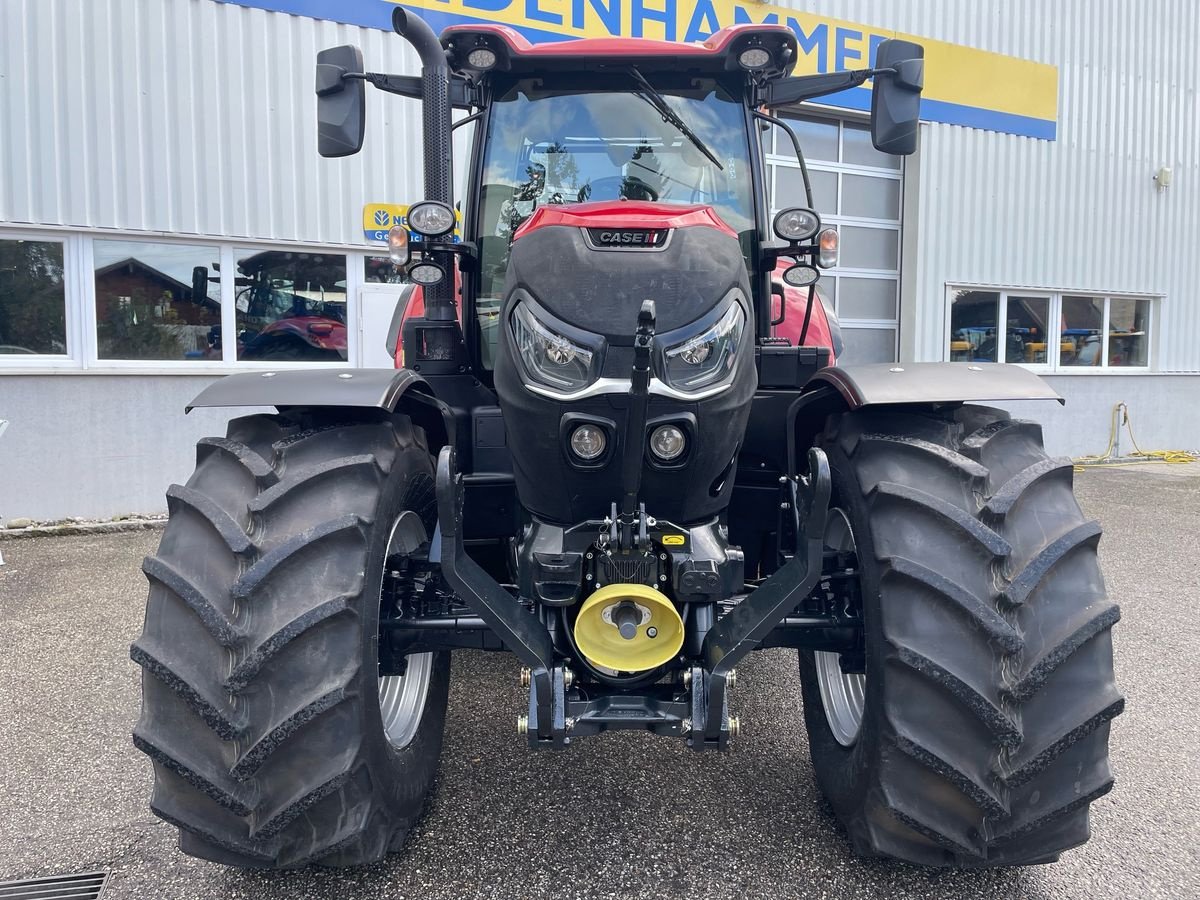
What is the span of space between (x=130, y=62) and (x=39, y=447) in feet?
10.5

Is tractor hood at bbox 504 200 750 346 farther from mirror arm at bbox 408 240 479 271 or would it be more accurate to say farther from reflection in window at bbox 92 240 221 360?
reflection in window at bbox 92 240 221 360

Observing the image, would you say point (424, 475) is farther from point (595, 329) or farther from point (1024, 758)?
Result: point (1024, 758)

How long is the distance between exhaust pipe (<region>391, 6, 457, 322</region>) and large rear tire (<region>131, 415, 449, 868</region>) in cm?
106

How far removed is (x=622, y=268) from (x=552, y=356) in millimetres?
268

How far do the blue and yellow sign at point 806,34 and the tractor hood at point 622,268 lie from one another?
264 inches

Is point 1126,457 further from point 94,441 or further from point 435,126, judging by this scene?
point 94,441

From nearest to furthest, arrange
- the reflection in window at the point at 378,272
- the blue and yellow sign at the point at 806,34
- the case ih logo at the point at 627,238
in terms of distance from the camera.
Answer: the case ih logo at the point at 627,238 → the reflection in window at the point at 378,272 → the blue and yellow sign at the point at 806,34

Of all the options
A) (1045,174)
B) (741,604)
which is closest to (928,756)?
(741,604)

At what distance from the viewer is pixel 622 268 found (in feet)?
6.63

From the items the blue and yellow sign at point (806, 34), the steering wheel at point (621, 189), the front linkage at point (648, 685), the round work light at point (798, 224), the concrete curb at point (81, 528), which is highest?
the blue and yellow sign at point (806, 34)

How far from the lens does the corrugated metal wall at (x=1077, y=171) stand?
1051cm

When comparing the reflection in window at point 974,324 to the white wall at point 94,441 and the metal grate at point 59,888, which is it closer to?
the white wall at point 94,441

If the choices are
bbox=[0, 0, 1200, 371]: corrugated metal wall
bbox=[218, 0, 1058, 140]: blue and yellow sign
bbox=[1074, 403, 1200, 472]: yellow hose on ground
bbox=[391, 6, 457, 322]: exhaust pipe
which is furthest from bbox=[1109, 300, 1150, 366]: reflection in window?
bbox=[391, 6, 457, 322]: exhaust pipe

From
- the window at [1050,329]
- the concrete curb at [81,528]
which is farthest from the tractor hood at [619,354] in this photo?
the window at [1050,329]
